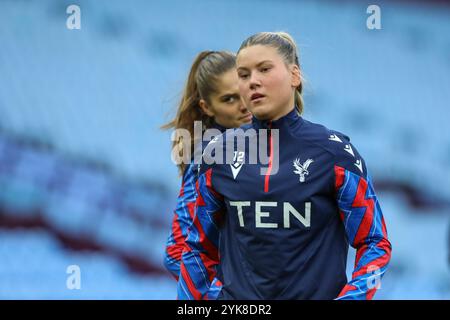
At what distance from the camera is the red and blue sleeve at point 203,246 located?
8.32 ft

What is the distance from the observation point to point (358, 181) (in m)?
2.37

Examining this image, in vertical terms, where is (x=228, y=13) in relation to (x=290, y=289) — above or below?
above

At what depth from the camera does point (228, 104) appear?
3385 millimetres

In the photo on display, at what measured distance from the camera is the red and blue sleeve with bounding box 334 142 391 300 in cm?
232

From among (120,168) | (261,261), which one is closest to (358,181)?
(261,261)

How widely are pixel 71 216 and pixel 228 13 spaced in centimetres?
205

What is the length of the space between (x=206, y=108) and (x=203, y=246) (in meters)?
1.03

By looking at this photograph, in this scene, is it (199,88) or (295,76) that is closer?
(295,76)

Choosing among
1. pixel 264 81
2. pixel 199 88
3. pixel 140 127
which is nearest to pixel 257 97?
pixel 264 81

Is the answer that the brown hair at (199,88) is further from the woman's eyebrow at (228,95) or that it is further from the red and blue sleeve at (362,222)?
the red and blue sleeve at (362,222)

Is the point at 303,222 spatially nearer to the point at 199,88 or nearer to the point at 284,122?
the point at 284,122

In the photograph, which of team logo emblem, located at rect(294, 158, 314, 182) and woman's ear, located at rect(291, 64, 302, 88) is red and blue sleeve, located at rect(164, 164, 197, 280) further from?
team logo emblem, located at rect(294, 158, 314, 182)
